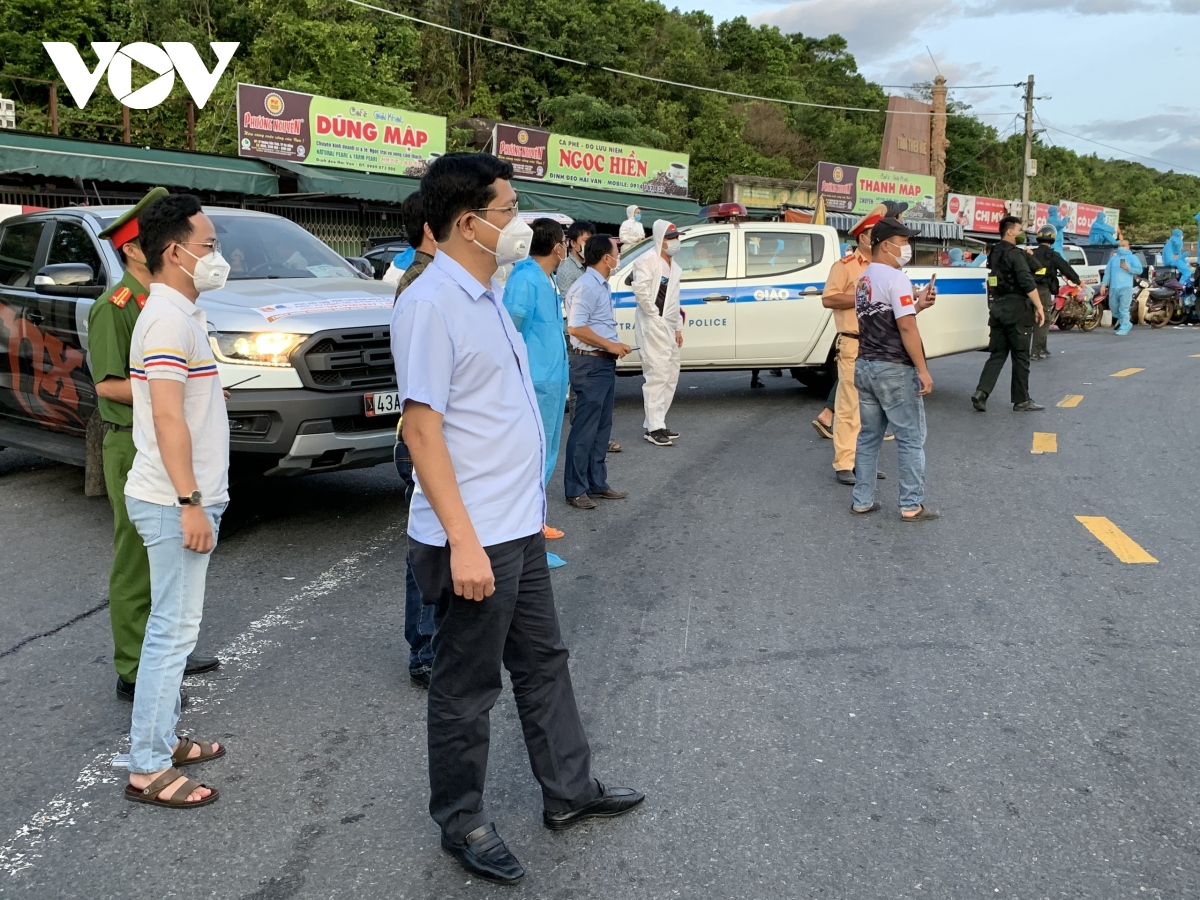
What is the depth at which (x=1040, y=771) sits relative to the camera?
3.64 m

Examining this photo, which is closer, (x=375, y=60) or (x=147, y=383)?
(x=147, y=383)

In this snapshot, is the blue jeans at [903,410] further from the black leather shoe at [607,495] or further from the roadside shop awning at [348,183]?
the roadside shop awning at [348,183]

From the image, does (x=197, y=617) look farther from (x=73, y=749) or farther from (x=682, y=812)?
(x=682, y=812)

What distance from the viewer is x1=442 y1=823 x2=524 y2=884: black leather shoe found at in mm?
3023

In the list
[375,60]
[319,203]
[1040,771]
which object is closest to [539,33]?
[375,60]

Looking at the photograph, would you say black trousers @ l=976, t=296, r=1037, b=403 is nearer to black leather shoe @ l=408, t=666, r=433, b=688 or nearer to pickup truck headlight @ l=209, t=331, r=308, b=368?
pickup truck headlight @ l=209, t=331, r=308, b=368

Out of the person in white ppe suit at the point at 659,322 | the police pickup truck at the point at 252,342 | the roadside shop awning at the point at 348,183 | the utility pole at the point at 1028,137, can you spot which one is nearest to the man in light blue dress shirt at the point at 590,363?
the police pickup truck at the point at 252,342

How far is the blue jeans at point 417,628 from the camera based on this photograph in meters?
4.46

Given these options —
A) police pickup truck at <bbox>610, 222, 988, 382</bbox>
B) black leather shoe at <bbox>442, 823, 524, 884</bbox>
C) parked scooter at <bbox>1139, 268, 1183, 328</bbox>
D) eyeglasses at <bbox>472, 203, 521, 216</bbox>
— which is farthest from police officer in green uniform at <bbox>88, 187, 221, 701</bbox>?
parked scooter at <bbox>1139, 268, 1183, 328</bbox>

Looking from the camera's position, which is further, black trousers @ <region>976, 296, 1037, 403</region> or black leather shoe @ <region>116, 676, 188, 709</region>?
black trousers @ <region>976, 296, 1037, 403</region>

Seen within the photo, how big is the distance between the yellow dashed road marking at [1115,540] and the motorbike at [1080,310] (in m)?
17.0

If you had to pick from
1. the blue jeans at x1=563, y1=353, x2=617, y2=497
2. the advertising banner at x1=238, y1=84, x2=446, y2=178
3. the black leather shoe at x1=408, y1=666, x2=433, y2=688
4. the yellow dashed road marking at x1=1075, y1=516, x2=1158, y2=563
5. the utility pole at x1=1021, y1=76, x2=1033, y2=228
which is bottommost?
the black leather shoe at x1=408, y1=666, x2=433, y2=688

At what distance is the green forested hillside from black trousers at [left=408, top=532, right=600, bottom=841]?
25339 millimetres

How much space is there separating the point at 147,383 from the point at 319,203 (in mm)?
18538
